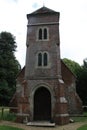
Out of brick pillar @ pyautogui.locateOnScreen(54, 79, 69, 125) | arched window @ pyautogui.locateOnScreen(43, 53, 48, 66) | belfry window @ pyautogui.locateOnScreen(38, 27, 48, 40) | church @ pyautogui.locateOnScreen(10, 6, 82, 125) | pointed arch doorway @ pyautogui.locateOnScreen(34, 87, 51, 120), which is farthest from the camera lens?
belfry window @ pyautogui.locateOnScreen(38, 27, 48, 40)

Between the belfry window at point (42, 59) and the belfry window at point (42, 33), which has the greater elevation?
the belfry window at point (42, 33)

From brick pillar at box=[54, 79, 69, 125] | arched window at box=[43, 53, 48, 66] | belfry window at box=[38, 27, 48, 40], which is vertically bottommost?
brick pillar at box=[54, 79, 69, 125]

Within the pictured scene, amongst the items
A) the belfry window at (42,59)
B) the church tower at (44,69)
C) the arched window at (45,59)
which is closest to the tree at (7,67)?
the church tower at (44,69)

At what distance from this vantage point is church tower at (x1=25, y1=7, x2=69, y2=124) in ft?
79.1

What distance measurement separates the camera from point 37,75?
2514cm

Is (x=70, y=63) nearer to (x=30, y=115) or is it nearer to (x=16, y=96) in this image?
(x=16, y=96)

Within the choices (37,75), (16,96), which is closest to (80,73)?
(16,96)

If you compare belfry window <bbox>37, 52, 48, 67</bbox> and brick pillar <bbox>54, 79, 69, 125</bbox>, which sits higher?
belfry window <bbox>37, 52, 48, 67</bbox>

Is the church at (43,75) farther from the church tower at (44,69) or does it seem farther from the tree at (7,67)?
the tree at (7,67)

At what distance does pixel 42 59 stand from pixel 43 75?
1.79 meters

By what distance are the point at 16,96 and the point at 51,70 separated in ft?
23.2

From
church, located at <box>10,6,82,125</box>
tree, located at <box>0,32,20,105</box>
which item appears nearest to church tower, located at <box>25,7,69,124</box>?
church, located at <box>10,6,82,125</box>

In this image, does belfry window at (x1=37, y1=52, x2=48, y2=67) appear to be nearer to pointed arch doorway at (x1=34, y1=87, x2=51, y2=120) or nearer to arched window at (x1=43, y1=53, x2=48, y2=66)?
arched window at (x1=43, y1=53, x2=48, y2=66)

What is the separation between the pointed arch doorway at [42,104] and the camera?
989 inches
